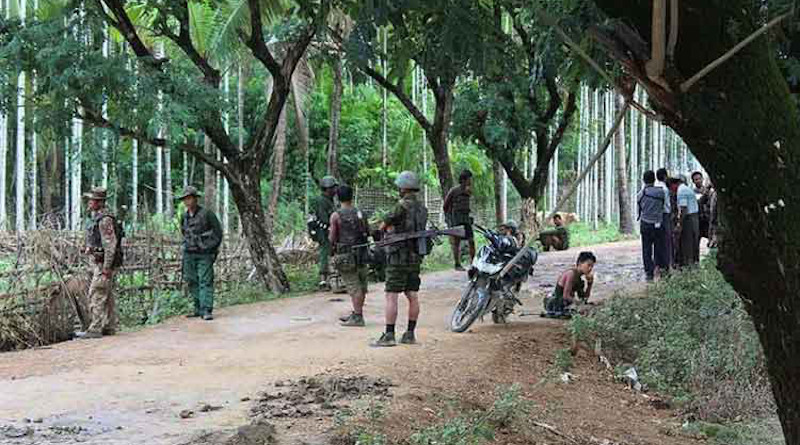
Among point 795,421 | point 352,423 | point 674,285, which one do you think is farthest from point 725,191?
point 674,285

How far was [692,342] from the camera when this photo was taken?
915 cm

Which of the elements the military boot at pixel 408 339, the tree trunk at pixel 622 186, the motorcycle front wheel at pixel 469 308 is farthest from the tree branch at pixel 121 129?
the tree trunk at pixel 622 186

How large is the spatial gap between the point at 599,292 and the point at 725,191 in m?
10.1

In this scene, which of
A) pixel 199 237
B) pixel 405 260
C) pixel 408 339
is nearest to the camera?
pixel 405 260

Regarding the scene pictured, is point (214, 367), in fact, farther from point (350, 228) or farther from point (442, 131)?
point (442, 131)

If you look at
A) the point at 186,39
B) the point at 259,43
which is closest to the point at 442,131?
the point at 259,43

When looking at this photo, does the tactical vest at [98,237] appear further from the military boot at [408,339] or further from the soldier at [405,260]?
the military boot at [408,339]

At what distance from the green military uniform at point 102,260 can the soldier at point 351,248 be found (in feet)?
8.34

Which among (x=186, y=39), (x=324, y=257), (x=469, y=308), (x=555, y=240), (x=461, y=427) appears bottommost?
(x=461, y=427)

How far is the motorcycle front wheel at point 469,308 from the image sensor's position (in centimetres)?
961

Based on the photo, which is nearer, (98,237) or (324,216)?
(98,237)

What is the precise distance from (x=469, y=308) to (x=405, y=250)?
1.41 meters

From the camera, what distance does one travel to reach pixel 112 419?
6059 millimetres

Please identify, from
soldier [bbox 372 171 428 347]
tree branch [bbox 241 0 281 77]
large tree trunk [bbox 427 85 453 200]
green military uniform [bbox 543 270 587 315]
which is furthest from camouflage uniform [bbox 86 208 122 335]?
large tree trunk [bbox 427 85 453 200]
